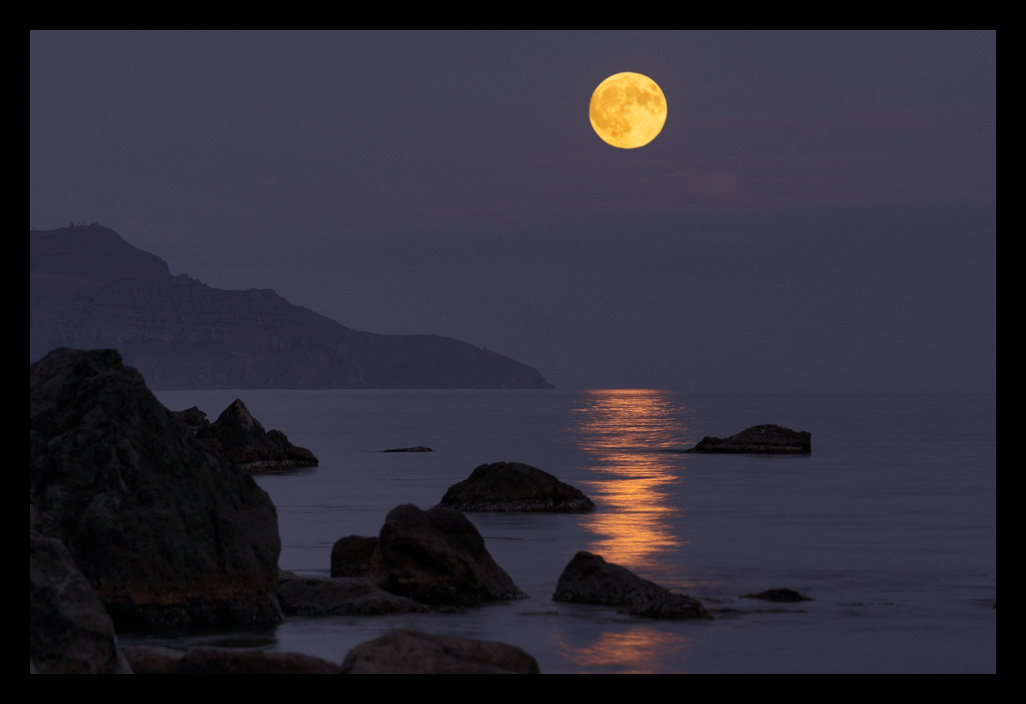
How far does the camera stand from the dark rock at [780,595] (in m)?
18.8

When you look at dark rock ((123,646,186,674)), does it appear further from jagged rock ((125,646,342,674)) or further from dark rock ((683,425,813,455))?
dark rock ((683,425,813,455))

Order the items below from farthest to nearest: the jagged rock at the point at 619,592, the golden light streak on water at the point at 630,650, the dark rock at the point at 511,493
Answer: the dark rock at the point at 511,493 < the jagged rock at the point at 619,592 < the golden light streak on water at the point at 630,650

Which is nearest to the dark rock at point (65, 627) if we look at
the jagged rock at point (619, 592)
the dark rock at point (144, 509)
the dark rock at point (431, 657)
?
the dark rock at point (431, 657)

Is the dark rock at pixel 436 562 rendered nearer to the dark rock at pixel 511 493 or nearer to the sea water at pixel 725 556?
the sea water at pixel 725 556

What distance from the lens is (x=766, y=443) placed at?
233 feet

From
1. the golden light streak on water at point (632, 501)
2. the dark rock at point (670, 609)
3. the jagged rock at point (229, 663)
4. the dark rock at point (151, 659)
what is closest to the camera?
the jagged rock at point (229, 663)

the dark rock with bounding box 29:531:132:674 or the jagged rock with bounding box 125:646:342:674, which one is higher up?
the dark rock with bounding box 29:531:132:674

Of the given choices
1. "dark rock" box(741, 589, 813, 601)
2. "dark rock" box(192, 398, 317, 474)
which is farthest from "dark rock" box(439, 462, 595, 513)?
"dark rock" box(192, 398, 317, 474)

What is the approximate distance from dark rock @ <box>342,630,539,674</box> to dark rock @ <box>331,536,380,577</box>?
7501 millimetres

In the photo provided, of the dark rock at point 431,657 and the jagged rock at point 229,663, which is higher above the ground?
the dark rock at point 431,657

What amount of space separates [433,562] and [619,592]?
3019mm

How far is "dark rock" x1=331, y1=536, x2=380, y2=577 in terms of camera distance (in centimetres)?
1908

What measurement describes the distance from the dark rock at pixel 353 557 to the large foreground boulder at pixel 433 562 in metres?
0.02
